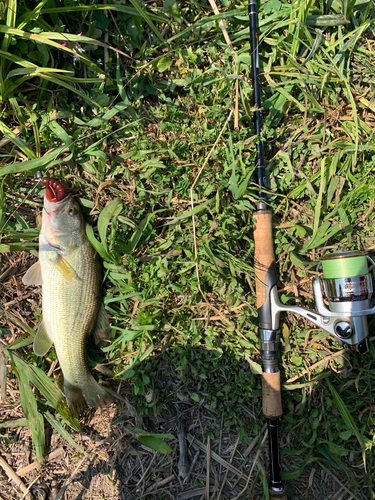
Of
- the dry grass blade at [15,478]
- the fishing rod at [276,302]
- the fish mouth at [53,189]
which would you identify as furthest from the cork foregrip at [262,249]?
the dry grass blade at [15,478]

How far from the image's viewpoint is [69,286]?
2215mm

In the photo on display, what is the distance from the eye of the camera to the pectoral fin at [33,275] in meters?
2.29

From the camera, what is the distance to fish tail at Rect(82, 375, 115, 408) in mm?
2268

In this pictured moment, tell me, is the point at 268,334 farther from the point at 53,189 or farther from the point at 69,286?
the point at 53,189

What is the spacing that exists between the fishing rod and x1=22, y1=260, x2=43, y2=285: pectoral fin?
4.90 ft

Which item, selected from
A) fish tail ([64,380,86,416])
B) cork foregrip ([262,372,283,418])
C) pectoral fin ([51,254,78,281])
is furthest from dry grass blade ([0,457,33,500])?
cork foregrip ([262,372,283,418])

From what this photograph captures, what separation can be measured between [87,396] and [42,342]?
0.49 meters

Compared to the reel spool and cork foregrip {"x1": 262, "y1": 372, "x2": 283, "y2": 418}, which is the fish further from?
the reel spool

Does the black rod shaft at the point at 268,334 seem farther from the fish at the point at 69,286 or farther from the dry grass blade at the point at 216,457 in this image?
the fish at the point at 69,286

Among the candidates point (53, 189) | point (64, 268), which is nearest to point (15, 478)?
point (64, 268)

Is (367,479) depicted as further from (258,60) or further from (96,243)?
(258,60)

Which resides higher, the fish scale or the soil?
the fish scale

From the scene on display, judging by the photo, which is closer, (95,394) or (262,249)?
(262,249)

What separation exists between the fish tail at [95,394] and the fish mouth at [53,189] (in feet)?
4.07
